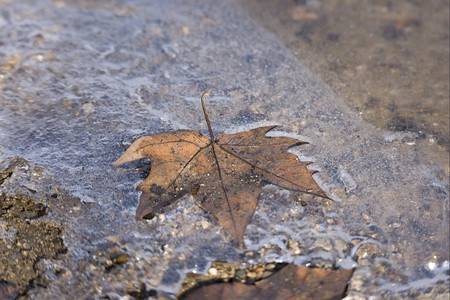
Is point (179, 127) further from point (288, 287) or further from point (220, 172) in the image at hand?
point (288, 287)

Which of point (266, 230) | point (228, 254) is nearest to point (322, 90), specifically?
point (266, 230)

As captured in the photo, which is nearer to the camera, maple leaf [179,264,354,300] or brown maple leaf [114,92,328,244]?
maple leaf [179,264,354,300]

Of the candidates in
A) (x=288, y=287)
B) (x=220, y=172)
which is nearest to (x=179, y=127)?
(x=220, y=172)

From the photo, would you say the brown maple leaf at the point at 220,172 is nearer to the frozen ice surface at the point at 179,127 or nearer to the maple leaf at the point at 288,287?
the frozen ice surface at the point at 179,127

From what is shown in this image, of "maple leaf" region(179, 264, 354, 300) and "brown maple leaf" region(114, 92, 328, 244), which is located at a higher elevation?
"brown maple leaf" region(114, 92, 328, 244)

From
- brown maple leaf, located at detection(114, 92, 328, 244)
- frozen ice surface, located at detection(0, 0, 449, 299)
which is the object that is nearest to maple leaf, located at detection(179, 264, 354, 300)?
frozen ice surface, located at detection(0, 0, 449, 299)

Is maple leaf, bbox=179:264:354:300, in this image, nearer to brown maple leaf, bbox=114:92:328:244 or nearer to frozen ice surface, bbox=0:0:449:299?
frozen ice surface, bbox=0:0:449:299

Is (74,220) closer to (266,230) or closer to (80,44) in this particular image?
(266,230)
